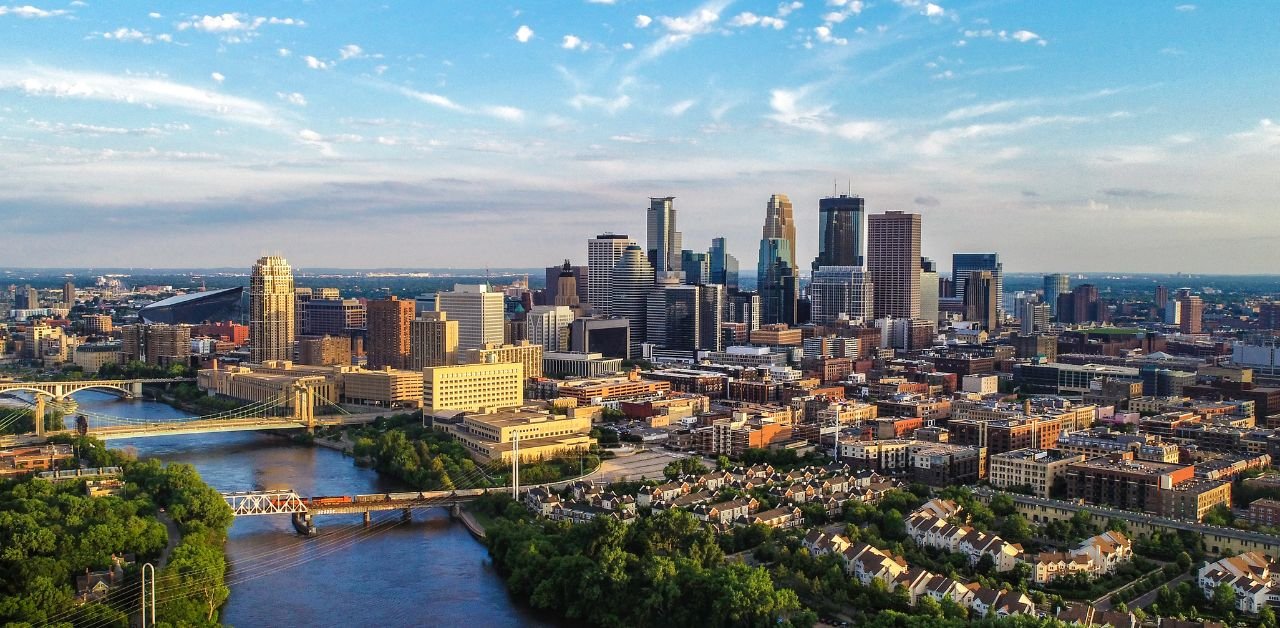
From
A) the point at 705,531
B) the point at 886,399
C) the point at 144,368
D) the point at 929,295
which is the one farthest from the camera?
the point at 929,295

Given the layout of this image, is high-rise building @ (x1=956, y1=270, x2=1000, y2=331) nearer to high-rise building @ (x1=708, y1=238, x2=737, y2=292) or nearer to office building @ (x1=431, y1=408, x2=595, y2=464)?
high-rise building @ (x1=708, y1=238, x2=737, y2=292)

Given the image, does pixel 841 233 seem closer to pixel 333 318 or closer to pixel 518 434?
pixel 333 318

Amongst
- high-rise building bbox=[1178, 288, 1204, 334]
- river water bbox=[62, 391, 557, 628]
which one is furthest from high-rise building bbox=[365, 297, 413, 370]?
high-rise building bbox=[1178, 288, 1204, 334]

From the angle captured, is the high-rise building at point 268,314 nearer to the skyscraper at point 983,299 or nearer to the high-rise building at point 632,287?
the high-rise building at point 632,287

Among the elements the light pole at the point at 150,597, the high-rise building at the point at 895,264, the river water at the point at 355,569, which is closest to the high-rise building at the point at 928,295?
the high-rise building at the point at 895,264

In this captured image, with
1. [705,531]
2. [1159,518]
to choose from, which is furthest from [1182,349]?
[705,531]

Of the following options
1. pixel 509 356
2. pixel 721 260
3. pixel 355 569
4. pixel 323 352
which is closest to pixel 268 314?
pixel 323 352

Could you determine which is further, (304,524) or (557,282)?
(557,282)

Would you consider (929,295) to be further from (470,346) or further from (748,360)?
(470,346)
